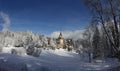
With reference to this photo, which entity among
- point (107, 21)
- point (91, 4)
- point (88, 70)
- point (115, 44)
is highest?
point (91, 4)

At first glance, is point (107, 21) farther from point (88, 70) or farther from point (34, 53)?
point (34, 53)

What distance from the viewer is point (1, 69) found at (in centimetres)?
2541

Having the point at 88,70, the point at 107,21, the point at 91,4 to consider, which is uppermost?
the point at 91,4

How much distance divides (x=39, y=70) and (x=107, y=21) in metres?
9.25

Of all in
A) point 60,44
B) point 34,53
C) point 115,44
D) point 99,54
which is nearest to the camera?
point 115,44

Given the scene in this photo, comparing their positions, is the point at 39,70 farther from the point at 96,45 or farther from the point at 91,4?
the point at 96,45

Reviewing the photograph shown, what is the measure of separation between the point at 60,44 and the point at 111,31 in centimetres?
11270

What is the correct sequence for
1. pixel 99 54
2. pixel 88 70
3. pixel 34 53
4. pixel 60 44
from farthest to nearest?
1. pixel 60 44
2. pixel 99 54
3. pixel 34 53
4. pixel 88 70

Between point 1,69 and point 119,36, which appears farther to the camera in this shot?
point 1,69

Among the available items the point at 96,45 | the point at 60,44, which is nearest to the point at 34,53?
the point at 96,45

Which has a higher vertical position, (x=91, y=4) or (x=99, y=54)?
(x=91, y=4)

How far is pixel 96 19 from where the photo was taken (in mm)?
22578

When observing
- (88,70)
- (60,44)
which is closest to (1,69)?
(88,70)

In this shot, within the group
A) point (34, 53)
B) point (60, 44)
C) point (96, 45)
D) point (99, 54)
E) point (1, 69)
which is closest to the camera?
point (1, 69)
